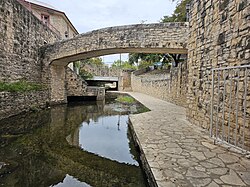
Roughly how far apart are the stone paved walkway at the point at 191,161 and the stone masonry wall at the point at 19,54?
548 centimetres

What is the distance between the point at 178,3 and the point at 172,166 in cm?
1329

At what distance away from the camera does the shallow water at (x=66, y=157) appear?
2766 millimetres

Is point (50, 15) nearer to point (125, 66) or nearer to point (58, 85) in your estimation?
point (58, 85)

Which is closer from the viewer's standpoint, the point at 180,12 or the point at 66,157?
the point at 66,157

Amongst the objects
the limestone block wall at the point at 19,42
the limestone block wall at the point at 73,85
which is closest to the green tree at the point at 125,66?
the limestone block wall at the point at 73,85

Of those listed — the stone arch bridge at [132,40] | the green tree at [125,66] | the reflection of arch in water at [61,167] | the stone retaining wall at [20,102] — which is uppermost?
the green tree at [125,66]

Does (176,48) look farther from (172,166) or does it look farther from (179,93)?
(172,166)

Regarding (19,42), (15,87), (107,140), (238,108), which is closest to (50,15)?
(19,42)

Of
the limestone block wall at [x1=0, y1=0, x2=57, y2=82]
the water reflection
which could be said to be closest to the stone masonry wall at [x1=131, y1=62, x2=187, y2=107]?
the water reflection

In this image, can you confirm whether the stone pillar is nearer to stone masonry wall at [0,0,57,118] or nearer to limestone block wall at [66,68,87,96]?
limestone block wall at [66,68,87,96]

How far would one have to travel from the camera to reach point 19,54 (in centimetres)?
822

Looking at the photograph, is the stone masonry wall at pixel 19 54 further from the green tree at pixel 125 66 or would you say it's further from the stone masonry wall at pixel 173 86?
the green tree at pixel 125 66

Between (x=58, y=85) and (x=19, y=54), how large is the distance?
3.30 metres

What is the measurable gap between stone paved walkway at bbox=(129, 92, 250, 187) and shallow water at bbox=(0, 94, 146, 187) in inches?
18.5
